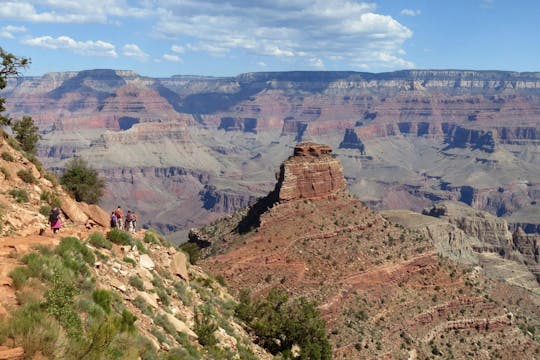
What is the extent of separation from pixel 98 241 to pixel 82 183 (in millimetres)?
23716

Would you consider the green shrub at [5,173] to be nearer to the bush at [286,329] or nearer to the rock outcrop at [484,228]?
the bush at [286,329]

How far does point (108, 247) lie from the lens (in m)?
26.7

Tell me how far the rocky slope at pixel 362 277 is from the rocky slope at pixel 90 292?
19959 mm

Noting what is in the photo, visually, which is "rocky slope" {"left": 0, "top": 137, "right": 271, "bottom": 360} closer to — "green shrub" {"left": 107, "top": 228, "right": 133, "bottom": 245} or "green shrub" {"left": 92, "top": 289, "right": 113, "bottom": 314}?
"green shrub" {"left": 92, "top": 289, "right": 113, "bottom": 314}

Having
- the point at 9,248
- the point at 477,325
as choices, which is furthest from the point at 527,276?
the point at 9,248

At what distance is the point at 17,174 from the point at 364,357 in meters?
33.7

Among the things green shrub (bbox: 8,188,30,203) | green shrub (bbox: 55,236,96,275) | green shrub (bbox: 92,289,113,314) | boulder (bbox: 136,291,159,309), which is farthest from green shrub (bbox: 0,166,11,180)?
green shrub (bbox: 92,289,113,314)

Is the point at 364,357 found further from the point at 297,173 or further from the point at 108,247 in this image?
the point at 108,247

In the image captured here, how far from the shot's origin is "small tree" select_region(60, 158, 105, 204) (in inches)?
1832

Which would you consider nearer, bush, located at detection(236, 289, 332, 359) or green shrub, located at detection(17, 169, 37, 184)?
green shrub, located at detection(17, 169, 37, 184)

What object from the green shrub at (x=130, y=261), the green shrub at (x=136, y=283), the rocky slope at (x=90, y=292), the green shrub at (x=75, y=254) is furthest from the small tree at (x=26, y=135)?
the green shrub at (x=75, y=254)

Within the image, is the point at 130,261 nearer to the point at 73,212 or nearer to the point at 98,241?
the point at 98,241

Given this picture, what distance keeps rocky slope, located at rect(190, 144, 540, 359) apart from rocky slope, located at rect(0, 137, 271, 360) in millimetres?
19959

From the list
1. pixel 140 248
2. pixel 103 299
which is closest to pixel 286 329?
pixel 140 248
